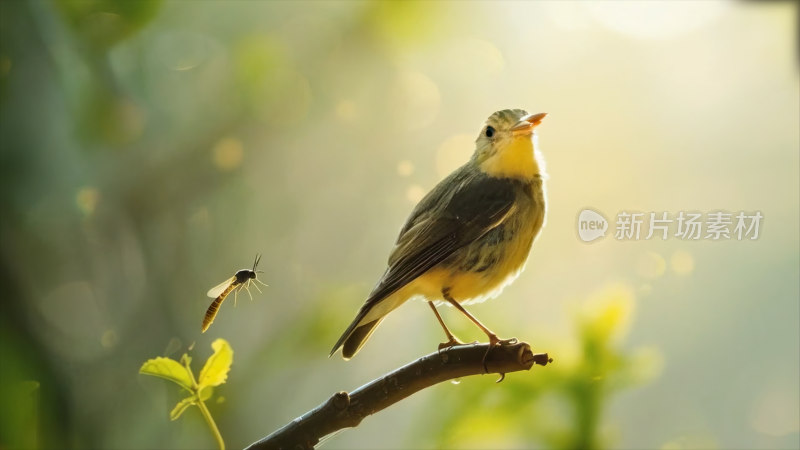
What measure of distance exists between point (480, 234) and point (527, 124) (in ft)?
0.58

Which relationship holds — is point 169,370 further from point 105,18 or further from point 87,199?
point 105,18

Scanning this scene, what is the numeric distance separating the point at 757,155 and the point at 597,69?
35 centimetres

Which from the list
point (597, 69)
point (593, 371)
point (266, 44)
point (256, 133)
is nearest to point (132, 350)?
point (256, 133)

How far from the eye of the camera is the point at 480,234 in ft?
3.45

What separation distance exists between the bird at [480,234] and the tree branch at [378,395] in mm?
124

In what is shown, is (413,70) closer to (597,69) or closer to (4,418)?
(597,69)

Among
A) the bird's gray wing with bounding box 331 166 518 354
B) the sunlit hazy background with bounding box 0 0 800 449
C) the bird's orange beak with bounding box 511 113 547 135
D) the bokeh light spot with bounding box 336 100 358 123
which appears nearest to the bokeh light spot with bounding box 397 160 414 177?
the sunlit hazy background with bounding box 0 0 800 449

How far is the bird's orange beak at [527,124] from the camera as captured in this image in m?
1.00

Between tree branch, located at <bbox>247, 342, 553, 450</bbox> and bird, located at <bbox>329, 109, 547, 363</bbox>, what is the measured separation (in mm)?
124

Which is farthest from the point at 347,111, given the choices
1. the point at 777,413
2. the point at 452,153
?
the point at 777,413

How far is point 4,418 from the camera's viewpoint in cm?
149

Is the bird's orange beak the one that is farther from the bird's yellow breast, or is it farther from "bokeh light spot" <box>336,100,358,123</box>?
"bokeh light spot" <box>336,100,358,123</box>

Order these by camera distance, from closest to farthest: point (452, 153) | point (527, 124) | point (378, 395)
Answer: point (378, 395) < point (527, 124) < point (452, 153)

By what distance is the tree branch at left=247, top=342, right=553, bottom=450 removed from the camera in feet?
2.94
